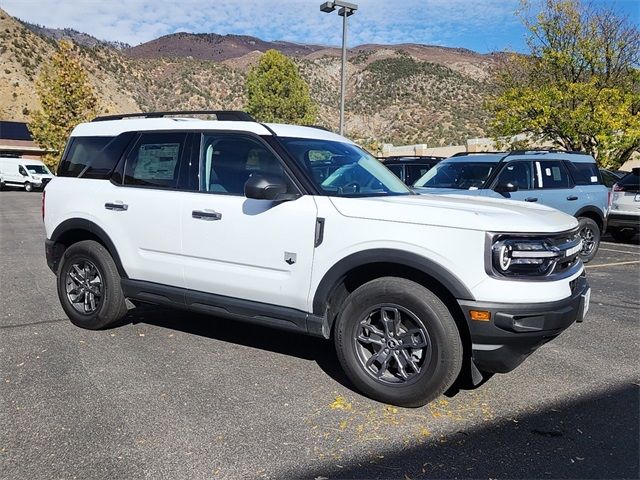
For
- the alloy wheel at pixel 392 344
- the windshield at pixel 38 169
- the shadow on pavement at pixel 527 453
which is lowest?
the shadow on pavement at pixel 527 453

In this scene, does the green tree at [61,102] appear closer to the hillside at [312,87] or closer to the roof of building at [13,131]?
the roof of building at [13,131]

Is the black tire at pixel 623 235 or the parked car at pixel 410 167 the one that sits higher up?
the parked car at pixel 410 167

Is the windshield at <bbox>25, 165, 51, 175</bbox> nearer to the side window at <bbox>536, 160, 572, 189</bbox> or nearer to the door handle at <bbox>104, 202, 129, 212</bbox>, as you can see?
the side window at <bbox>536, 160, 572, 189</bbox>

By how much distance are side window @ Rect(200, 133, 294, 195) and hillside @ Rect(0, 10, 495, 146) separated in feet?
174

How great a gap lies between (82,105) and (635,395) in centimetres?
3487

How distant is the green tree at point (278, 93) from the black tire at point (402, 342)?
103 ft

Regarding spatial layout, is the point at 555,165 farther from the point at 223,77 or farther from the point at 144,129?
the point at 223,77

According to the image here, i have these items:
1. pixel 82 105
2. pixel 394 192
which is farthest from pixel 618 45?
pixel 82 105

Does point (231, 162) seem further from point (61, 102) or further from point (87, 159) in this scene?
point (61, 102)

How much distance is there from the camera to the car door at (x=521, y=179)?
9.03 metres

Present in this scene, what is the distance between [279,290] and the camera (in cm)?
396

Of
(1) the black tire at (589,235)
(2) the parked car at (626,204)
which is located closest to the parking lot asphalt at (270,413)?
(1) the black tire at (589,235)

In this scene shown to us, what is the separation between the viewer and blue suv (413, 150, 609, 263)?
9094mm

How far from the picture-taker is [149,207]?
15.2 feet
